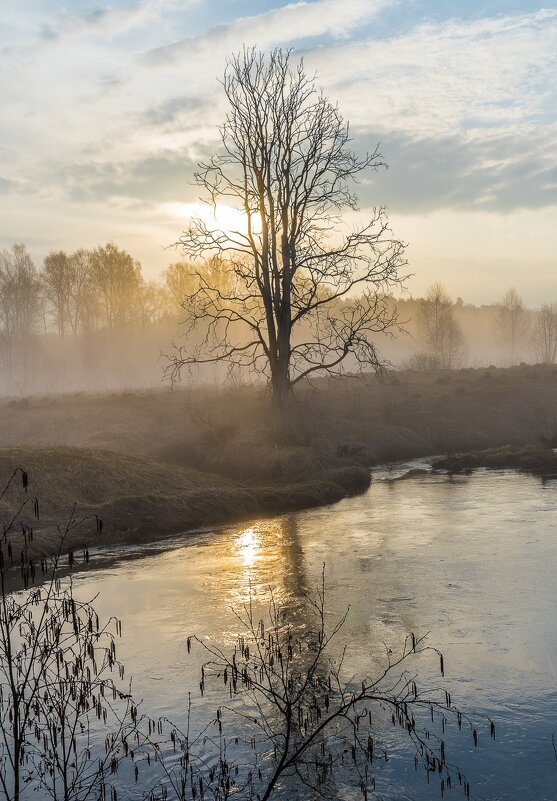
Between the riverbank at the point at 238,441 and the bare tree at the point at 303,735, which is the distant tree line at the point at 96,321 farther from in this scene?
the bare tree at the point at 303,735

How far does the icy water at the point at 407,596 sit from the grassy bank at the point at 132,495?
1537mm

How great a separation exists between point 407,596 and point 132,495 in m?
12.1

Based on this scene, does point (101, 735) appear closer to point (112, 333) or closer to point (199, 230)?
point (199, 230)

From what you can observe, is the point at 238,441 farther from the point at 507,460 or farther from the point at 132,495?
the point at 507,460

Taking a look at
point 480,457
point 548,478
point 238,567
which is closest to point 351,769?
point 238,567

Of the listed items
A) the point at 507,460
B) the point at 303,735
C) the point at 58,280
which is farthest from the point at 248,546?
the point at 58,280

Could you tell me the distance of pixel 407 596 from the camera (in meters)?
15.5

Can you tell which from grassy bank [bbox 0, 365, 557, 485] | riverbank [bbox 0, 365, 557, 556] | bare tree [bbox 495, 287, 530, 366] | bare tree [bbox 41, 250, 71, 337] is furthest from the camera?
bare tree [bbox 495, 287, 530, 366]

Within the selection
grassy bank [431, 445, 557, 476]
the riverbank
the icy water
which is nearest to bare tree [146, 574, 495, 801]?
the icy water

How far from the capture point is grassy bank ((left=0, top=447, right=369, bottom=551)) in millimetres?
22870

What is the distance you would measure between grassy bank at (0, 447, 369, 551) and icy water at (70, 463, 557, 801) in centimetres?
154

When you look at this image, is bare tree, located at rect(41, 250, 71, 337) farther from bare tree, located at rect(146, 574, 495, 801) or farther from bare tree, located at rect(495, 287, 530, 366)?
bare tree, located at rect(146, 574, 495, 801)

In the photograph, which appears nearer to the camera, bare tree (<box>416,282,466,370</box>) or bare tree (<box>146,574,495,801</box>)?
bare tree (<box>146,574,495,801</box>)

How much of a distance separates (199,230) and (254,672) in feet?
83.8
